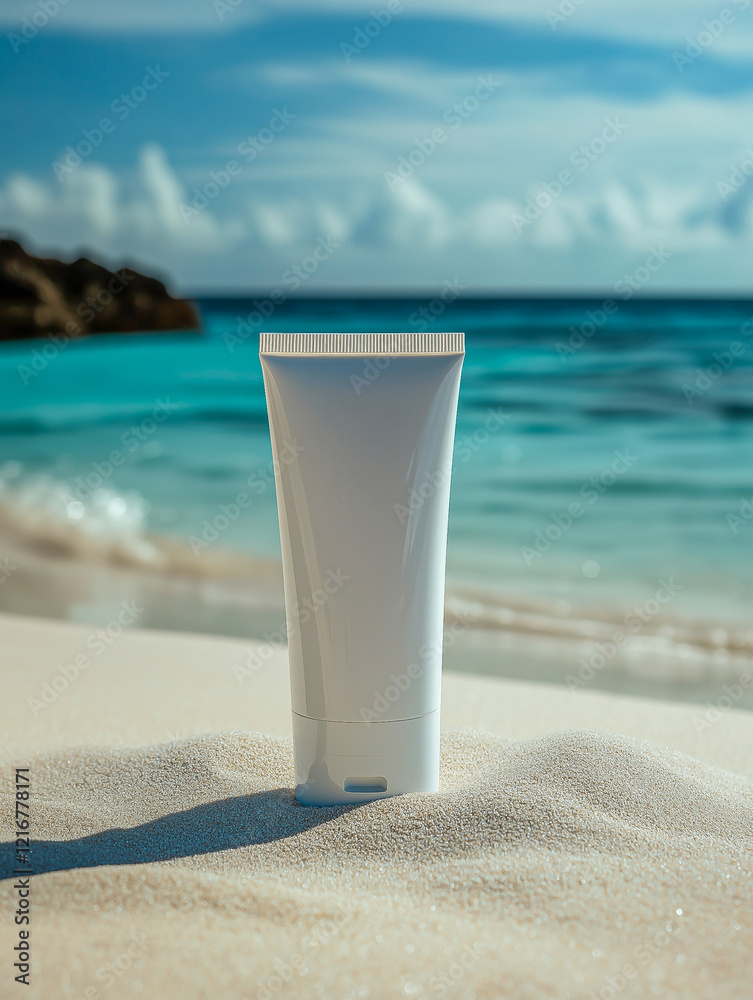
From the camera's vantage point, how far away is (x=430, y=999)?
63 centimetres

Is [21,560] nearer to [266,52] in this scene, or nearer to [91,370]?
[266,52]

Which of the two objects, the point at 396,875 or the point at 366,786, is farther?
the point at 366,786

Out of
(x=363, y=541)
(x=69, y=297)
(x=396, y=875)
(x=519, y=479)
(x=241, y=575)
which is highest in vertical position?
(x=69, y=297)

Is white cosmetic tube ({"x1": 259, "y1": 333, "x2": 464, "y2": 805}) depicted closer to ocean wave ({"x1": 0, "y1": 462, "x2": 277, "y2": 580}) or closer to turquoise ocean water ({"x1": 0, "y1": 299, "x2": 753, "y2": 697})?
turquoise ocean water ({"x1": 0, "y1": 299, "x2": 753, "y2": 697})

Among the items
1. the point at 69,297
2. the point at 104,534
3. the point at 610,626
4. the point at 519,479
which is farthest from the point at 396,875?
the point at 69,297

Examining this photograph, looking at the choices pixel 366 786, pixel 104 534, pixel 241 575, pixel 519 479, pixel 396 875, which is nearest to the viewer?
pixel 396 875

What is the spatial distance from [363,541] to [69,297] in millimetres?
6024

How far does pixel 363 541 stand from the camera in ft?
2.90

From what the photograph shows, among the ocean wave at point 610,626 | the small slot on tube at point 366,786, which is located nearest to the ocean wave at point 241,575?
the ocean wave at point 610,626

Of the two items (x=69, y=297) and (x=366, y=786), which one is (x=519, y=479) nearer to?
(x=366, y=786)

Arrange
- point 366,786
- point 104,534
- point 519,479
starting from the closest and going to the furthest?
point 366,786 → point 104,534 → point 519,479

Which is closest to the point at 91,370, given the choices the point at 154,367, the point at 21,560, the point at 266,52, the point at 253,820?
the point at 154,367

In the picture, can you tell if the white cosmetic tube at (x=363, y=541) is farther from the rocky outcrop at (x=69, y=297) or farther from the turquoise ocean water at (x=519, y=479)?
the rocky outcrop at (x=69, y=297)

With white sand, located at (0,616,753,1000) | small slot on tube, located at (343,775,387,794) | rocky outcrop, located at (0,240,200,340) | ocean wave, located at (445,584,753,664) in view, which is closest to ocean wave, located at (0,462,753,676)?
ocean wave, located at (445,584,753,664)
